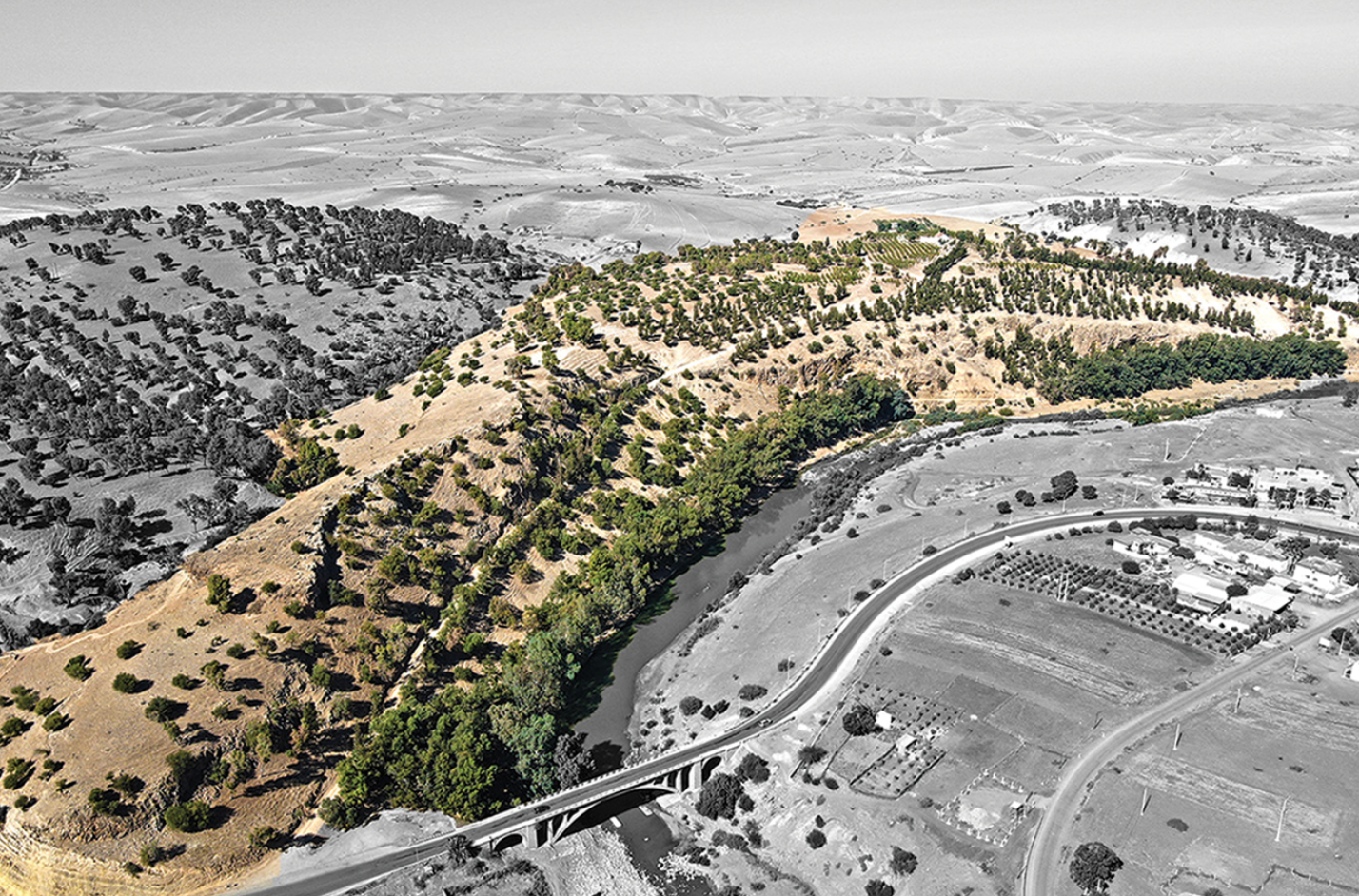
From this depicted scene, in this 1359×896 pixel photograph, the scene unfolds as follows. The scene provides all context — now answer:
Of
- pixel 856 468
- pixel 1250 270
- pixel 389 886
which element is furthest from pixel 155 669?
pixel 1250 270

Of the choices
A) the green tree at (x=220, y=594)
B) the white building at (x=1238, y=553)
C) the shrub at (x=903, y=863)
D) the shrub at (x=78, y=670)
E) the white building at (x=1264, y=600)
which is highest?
the green tree at (x=220, y=594)

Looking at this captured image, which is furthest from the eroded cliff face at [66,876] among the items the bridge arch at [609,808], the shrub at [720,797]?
the shrub at [720,797]

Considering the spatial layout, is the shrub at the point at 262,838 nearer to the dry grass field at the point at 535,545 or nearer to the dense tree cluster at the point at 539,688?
the dry grass field at the point at 535,545

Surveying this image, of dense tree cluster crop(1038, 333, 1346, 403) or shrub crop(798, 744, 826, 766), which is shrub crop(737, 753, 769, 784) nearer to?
shrub crop(798, 744, 826, 766)

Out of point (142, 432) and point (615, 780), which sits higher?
point (142, 432)

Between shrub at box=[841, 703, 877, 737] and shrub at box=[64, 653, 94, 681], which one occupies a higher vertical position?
shrub at box=[64, 653, 94, 681]

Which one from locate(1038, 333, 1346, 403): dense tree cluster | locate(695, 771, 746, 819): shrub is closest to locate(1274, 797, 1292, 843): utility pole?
locate(695, 771, 746, 819): shrub

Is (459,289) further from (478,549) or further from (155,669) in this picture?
(155,669)
